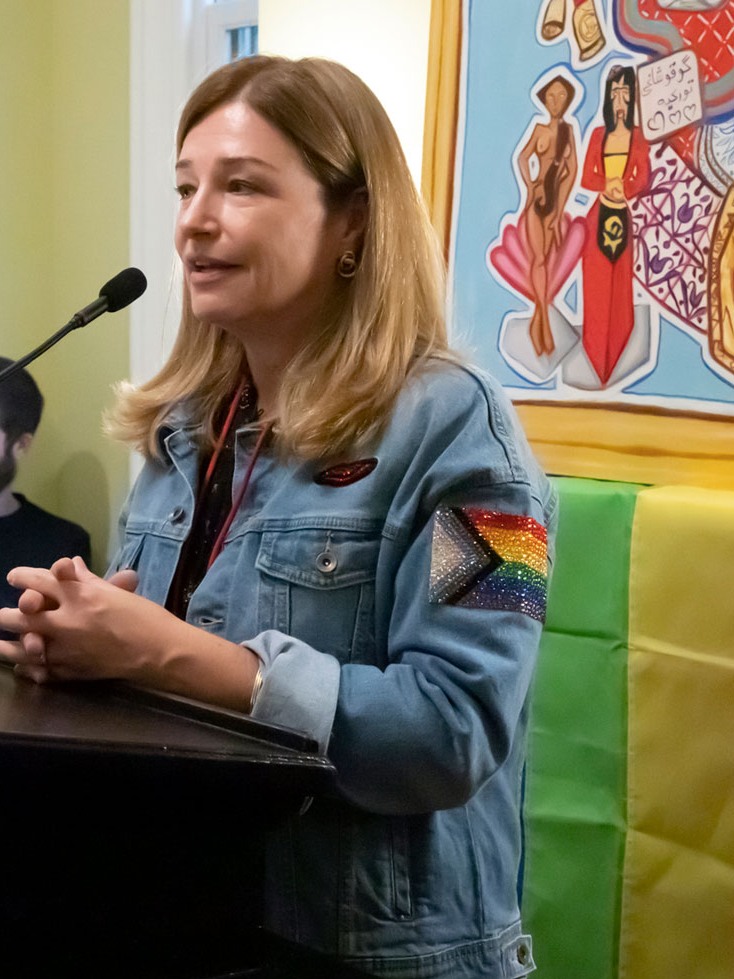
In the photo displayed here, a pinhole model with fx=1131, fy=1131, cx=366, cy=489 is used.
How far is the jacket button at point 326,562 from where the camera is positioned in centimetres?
90

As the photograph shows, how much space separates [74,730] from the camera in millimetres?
553

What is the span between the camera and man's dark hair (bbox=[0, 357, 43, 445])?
2.77 m

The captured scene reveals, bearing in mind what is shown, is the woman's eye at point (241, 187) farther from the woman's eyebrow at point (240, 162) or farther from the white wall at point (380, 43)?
the white wall at point (380, 43)

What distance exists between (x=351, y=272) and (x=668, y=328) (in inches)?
23.4

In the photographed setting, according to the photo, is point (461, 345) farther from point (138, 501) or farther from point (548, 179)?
point (548, 179)

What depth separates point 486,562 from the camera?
831 millimetres

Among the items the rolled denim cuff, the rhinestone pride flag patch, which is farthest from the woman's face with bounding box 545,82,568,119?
the rolled denim cuff

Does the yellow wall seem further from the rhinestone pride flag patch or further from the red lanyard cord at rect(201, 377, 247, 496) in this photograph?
the rhinestone pride flag patch

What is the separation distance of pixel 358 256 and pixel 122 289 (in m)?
0.24

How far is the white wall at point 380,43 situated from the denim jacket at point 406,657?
1.02 metres

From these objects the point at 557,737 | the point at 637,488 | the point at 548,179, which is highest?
the point at 548,179

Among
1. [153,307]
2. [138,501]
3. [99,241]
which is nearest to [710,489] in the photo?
[138,501]

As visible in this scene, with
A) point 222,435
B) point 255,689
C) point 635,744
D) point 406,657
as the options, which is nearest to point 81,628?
point 255,689

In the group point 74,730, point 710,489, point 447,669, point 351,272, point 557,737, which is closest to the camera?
point 74,730
